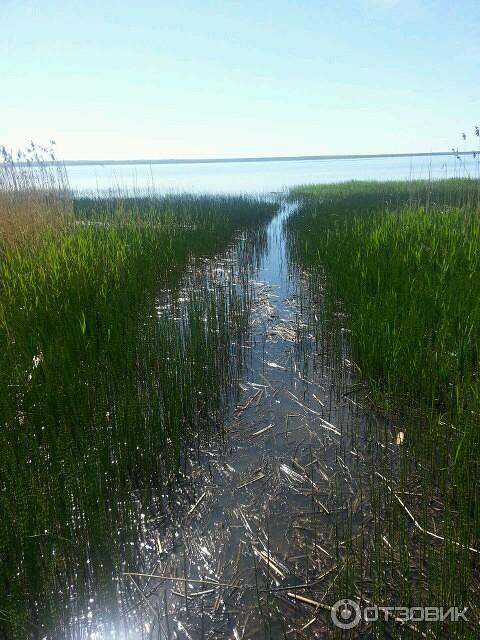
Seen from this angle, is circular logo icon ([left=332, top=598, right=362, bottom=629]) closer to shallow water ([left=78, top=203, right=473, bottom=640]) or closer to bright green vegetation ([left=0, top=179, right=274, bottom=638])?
shallow water ([left=78, top=203, right=473, bottom=640])

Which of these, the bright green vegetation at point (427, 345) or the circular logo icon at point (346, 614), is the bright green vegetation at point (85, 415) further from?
the bright green vegetation at point (427, 345)

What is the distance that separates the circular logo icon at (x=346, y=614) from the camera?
1.79 meters

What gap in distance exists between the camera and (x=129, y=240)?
839cm

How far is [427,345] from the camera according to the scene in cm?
386

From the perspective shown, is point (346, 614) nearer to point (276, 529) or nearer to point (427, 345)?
point (276, 529)

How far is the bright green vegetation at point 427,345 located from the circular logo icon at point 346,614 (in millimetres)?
331

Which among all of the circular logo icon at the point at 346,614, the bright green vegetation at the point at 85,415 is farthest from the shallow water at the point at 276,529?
the bright green vegetation at the point at 85,415

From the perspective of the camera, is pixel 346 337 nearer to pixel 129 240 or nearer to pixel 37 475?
pixel 37 475

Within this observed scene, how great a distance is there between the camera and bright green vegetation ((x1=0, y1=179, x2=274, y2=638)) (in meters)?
1.96

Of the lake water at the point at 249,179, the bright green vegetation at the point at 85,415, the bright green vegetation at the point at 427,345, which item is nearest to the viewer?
the bright green vegetation at the point at 85,415

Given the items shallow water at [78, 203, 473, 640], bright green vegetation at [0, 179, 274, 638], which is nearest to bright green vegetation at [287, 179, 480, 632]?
shallow water at [78, 203, 473, 640]

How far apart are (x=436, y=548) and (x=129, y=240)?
7.57 meters

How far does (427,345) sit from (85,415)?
119 inches

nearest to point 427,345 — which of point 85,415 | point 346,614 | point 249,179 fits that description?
point 346,614
